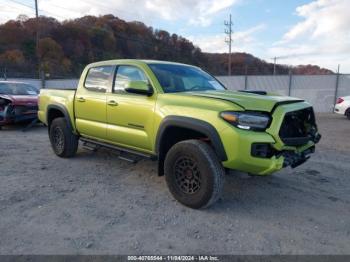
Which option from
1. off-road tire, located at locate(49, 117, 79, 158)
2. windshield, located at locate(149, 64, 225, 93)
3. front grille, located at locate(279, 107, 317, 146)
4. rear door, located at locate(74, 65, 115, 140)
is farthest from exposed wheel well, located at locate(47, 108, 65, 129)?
front grille, located at locate(279, 107, 317, 146)

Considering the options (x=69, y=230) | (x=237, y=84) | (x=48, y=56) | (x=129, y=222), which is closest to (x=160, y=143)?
(x=129, y=222)

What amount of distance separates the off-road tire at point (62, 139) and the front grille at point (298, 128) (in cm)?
Answer: 398

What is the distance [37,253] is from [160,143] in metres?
1.90

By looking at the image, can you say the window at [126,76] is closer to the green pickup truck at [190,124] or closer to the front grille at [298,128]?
the green pickup truck at [190,124]

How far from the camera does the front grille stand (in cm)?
374

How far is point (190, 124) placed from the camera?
12.4 feet

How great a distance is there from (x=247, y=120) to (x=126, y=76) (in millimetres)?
2230

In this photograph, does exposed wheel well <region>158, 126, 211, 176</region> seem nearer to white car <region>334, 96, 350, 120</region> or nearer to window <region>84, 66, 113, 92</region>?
window <region>84, 66, 113, 92</region>

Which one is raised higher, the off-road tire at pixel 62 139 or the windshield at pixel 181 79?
the windshield at pixel 181 79

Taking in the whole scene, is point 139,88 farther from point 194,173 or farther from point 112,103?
point 194,173

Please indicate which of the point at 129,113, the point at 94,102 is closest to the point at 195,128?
the point at 129,113

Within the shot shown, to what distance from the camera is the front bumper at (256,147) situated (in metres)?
3.38

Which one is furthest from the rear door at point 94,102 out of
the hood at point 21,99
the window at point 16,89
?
the window at point 16,89

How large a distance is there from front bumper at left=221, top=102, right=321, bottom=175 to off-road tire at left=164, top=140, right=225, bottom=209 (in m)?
0.20
